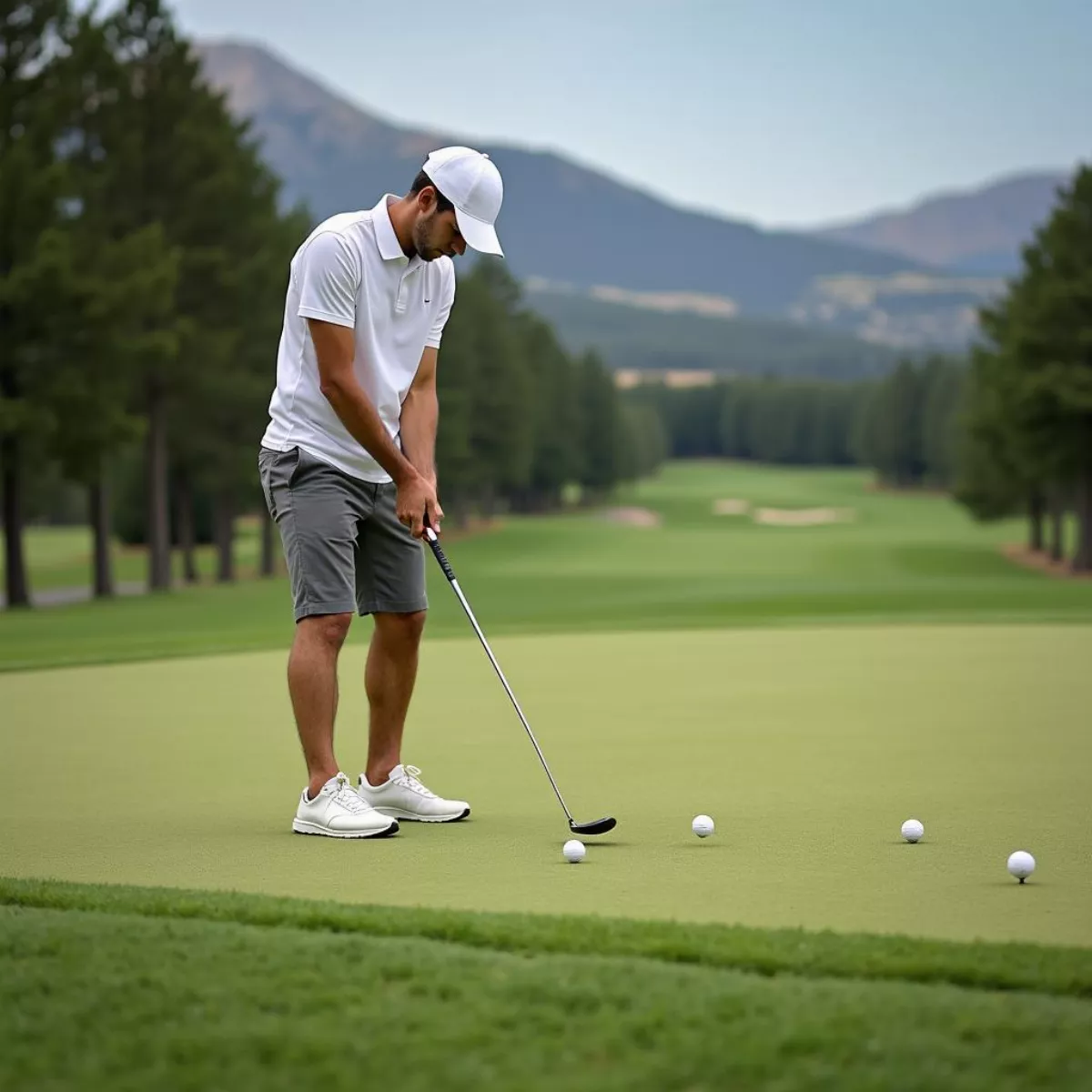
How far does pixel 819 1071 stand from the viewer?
280 cm

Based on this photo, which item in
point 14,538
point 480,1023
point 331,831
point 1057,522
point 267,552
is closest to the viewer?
point 480,1023

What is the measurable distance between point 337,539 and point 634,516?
7370 cm

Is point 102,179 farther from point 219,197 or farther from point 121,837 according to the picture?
point 121,837

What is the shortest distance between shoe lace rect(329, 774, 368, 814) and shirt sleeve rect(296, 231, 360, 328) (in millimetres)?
1422

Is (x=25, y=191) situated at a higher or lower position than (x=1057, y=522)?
higher

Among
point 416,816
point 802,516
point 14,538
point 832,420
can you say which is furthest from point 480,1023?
point 832,420

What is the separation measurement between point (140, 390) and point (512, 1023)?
3232 cm

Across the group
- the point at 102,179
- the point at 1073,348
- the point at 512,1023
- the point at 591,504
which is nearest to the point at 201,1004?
the point at 512,1023

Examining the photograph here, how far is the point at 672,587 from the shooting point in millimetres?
33219

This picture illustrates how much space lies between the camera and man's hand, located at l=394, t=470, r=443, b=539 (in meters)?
5.51

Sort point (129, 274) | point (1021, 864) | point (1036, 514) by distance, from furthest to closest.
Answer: point (1036, 514) < point (129, 274) < point (1021, 864)

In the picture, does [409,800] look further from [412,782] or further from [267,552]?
[267,552]

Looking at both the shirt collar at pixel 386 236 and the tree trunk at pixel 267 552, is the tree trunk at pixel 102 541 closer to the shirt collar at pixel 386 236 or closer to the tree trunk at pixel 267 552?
the tree trunk at pixel 267 552

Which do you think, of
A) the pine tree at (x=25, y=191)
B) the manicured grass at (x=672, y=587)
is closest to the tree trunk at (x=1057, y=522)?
the manicured grass at (x=672, y=587)
